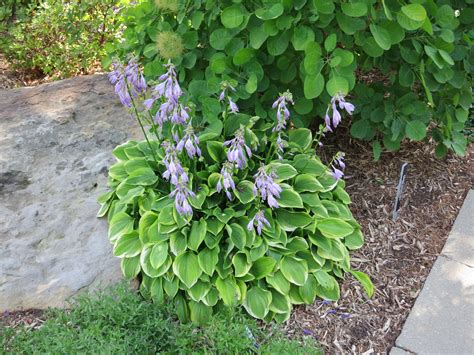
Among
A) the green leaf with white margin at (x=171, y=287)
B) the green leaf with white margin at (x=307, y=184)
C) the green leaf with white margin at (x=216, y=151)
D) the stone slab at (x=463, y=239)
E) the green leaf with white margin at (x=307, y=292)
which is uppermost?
the green leaf with white margin at (x=216, y=151)

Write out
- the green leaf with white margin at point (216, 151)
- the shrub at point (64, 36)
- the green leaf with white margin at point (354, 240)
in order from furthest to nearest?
the shrub at point (64, 36), the green leaf with white margin at point (354, 240), the green leaf with white margin at point (216, 151)

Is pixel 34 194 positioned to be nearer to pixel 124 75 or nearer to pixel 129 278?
pixel 129 278

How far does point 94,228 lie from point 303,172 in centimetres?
117

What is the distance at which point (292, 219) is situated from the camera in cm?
283

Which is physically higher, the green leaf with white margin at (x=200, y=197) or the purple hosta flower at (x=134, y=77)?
the purple hosta flower at (x=134, y=77)

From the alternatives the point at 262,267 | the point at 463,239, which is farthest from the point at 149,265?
the point at 463,239

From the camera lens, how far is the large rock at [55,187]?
2.73 meters

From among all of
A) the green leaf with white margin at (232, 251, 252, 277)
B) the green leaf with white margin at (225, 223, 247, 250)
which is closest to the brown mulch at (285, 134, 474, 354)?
the green leaf with white margin at (232, 251, 252, 277)

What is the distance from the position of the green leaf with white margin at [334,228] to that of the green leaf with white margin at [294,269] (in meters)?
0.20

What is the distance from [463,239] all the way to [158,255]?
1.76m

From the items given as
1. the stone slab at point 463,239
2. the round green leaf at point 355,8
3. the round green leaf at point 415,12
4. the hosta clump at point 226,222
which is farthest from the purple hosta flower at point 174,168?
the stone slab at point 463,239

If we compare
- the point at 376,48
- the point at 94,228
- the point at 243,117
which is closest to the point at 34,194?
the point at 94,228

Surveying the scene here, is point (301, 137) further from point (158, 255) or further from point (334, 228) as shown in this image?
point (158, 255)

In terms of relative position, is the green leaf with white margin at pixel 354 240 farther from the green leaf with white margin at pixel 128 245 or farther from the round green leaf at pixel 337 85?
the green leaf with white margin at pixel 128 245
